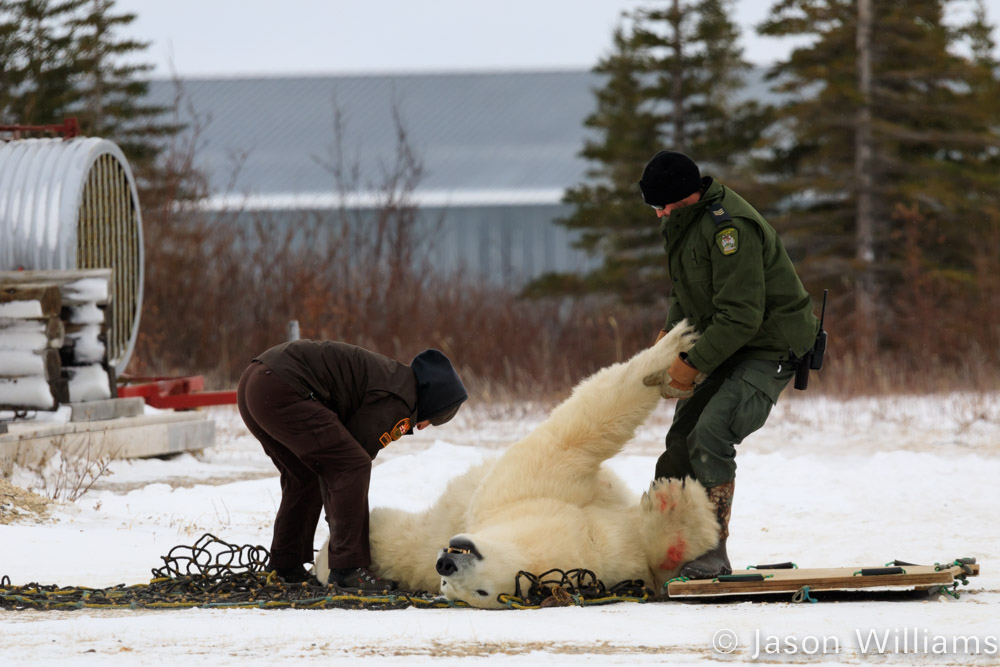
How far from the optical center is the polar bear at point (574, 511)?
4367mm

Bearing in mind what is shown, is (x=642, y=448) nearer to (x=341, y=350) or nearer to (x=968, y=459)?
(x=968, y=459)

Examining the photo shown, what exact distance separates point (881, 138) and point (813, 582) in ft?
56.6

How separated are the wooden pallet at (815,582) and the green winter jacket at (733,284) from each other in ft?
2.91

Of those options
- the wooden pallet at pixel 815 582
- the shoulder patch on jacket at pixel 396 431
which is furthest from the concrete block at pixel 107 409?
the wooden pallet at pixel 815 582

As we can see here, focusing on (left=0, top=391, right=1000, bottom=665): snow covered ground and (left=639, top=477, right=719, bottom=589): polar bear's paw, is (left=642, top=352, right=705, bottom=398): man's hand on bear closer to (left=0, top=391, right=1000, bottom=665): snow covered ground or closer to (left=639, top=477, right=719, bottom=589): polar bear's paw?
(left=639, top=477, right=719, bottom=589): polar bear's paw

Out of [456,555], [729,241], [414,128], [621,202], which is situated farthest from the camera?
[414,128]

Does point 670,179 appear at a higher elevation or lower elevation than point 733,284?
higher

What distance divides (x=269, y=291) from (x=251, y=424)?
11.9 m

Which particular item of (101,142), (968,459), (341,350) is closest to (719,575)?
(341,350)

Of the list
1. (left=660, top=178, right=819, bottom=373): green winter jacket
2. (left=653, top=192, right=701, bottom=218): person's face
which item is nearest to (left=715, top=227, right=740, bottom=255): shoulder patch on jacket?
(left=660, top=178, right=819, bottom=373): green winter jacket

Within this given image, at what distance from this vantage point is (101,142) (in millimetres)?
9844

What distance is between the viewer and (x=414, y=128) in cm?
2517

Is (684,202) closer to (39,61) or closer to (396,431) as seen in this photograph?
(396,431)
